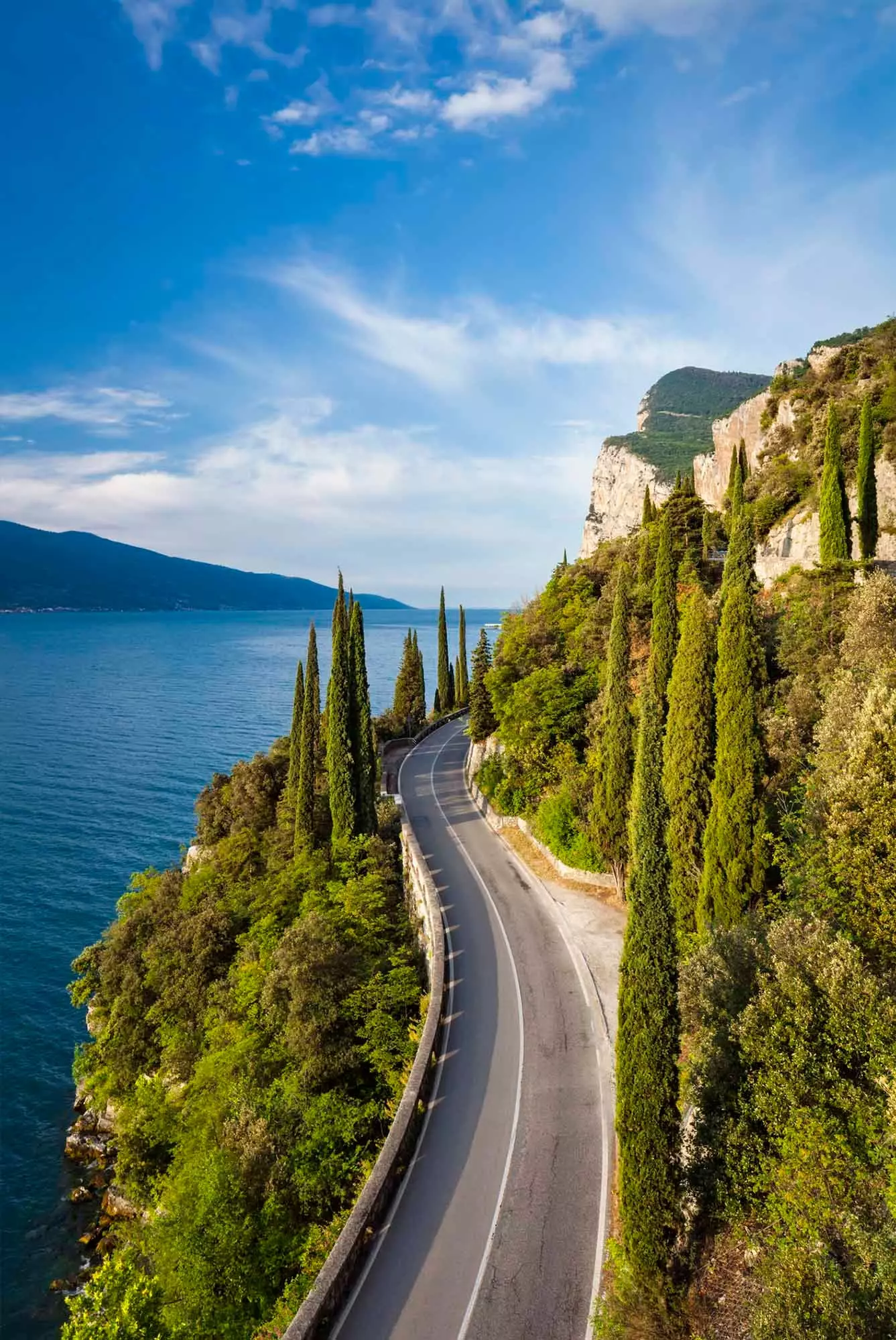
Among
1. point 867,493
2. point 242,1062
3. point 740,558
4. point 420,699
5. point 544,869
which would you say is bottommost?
point 242,1062

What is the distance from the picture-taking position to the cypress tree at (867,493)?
31156 mm

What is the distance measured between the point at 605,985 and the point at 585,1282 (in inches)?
376

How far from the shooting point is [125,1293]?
1330 cm

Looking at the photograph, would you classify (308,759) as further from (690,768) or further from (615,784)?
(690,768)

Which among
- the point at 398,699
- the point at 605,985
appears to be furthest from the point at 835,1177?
the point at 398,699

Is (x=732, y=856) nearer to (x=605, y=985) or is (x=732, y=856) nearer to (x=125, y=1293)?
(x=605, y=985)

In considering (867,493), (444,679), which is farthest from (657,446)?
(867,493)

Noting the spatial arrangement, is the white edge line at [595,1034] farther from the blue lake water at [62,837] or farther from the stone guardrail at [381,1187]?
the blue lake water at [62,837]

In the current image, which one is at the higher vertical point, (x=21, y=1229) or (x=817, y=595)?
(x=817, y=595)

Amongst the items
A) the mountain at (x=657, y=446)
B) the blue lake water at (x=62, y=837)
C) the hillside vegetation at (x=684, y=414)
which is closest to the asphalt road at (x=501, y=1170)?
the blue lake water at (x=62, y=837)

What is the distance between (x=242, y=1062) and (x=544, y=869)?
14.2 metres

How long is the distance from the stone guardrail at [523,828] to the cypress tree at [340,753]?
296 inches

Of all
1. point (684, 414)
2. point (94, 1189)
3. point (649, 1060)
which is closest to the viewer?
point (649, 1060)

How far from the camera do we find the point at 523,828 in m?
33.1
